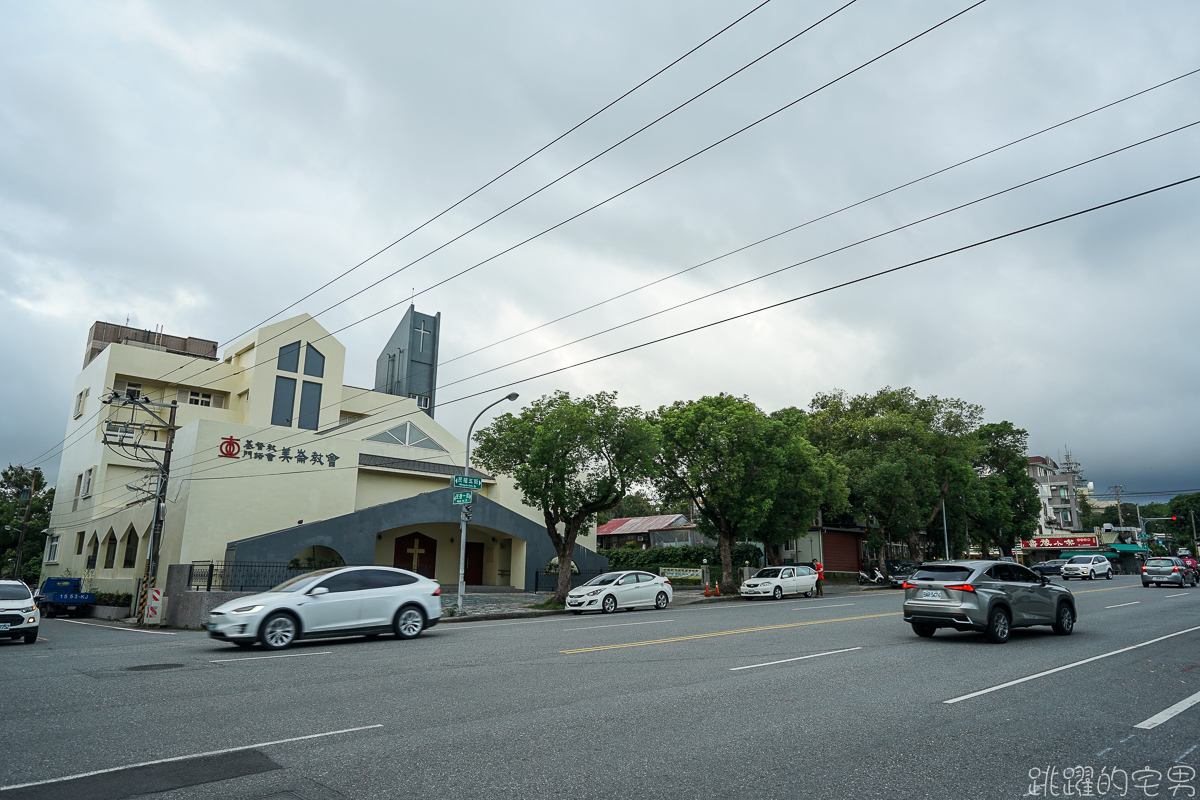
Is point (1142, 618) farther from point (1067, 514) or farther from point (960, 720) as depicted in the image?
point (1067, 514)

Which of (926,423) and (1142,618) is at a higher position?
(926,423)

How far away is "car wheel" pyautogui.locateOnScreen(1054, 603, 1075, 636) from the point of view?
14.6 metres

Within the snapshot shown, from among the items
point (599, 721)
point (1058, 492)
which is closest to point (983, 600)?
point (599, 721)

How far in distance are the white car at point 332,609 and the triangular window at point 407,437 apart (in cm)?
2112

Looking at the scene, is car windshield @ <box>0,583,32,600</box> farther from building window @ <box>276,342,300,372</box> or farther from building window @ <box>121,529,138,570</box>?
building window @ <box>276,342,300,372</box>

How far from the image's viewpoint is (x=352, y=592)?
14578mm

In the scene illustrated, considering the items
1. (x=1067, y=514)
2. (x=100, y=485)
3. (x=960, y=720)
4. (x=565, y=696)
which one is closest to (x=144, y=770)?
(x=565, y=696)

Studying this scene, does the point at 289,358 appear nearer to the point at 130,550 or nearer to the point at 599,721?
the point at 130,550

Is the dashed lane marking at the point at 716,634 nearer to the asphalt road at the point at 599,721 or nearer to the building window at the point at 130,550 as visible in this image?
the asphalt road at the point at 599,721

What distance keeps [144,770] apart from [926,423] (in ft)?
189

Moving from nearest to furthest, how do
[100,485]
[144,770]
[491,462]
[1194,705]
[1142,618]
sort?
1. [144,770]
2. [1194,705]
3. [1142,618]
4. [491,462]
5. [100,485]

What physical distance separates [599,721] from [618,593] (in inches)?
A: 710

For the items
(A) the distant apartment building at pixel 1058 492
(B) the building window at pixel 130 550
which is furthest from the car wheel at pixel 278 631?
(A) the distant apartment building at pixel 1058 492

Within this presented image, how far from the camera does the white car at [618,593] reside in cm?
2427
